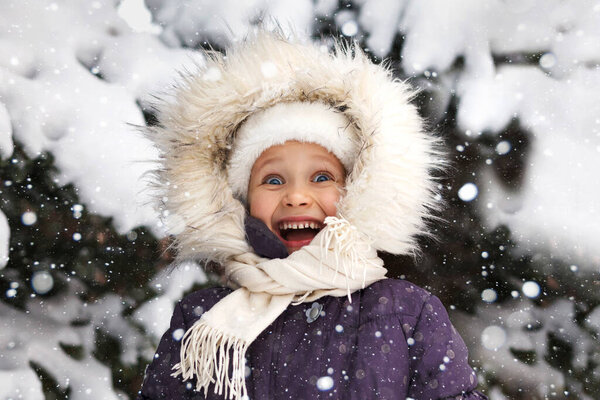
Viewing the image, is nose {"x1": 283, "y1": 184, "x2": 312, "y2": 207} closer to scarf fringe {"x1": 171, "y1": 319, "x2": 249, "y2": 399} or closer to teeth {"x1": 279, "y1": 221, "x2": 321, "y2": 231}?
teeth {"x1": 279, "y1": 221, "x2": 321, "y2": 231}

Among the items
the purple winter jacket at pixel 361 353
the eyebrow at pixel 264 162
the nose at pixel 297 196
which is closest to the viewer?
the purple winter jacket at pixel 361 353

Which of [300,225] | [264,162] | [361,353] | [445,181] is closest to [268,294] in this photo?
[300,225]

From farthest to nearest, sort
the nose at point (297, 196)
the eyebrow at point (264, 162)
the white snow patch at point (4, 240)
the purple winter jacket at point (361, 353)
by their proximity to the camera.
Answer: the white snow patch at point (4, 240) < the eyebrow at point (264, 162) < the nose at point (297, 196) < the purple winter jacket at point (361, 353)

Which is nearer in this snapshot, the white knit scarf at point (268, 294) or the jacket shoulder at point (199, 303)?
the white knit scarf at point (268, 294)

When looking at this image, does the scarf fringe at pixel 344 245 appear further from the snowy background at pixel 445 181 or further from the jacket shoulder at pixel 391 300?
the snowy background at pixel 445 181

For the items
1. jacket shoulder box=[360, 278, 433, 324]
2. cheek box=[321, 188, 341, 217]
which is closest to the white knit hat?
cheek box=[321, 188, 341, 217]

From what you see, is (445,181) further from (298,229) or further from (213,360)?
(213,360)

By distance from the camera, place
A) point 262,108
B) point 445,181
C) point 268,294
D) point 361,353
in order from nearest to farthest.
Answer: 1. point 361,353
2. point 268,294
3. point 262,108
4. point 445,181

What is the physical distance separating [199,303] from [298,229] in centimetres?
40

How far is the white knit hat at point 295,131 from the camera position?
183 centimetres

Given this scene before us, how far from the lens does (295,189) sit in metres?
1.74

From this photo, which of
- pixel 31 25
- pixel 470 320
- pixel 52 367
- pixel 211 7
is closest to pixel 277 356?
pixel 470 320

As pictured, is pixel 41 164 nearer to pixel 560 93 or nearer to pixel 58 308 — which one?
pixel 58 308

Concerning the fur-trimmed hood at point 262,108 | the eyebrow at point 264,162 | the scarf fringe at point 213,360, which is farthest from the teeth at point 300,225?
the scarf fringe at point 213,360
